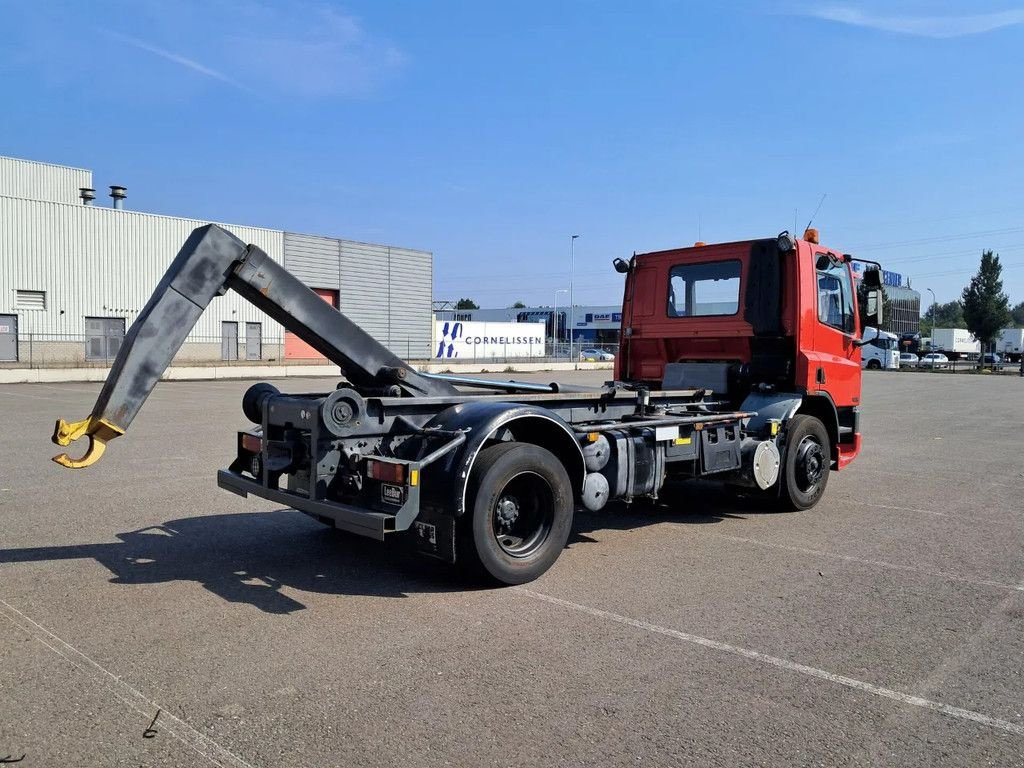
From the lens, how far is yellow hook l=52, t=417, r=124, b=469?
517 cm

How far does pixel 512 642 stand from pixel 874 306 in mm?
6490

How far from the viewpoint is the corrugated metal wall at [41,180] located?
1686 inches

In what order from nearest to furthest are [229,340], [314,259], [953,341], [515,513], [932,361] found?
[515,513], [229,340], [314,259], [932,361], [953,341]

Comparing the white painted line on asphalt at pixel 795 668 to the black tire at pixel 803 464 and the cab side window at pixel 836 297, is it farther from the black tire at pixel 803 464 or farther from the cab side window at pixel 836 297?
the cab side window at pixel 836 297

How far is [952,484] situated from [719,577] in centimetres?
608

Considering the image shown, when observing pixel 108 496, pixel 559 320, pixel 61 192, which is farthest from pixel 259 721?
pixel 559 320

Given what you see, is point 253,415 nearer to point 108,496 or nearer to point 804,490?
point 108,496

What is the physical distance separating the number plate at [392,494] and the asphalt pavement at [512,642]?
2.18 ft

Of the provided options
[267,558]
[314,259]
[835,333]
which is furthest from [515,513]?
[314,259]

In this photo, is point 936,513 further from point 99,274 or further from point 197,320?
point 99,274

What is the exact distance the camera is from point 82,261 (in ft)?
121

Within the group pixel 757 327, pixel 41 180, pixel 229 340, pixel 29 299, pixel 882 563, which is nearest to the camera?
pixel 882 563

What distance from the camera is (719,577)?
6047 millimetres

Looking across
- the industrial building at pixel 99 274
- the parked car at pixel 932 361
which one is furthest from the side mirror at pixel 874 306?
the parked car at pixel 932 361
